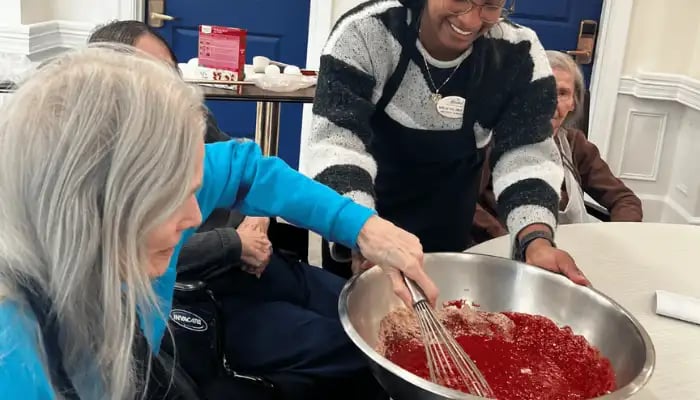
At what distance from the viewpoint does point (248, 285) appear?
1577mm

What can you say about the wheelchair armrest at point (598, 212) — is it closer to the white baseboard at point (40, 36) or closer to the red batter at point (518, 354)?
the red batter at point (518, 354)

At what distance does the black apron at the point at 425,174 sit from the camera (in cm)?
137

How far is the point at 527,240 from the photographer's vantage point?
1.26 m

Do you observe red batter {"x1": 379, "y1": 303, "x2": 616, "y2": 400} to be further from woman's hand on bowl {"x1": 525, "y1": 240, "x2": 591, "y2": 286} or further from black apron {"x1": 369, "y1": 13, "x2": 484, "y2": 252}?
black apron {"x1": 369, "y1": 13, "x2": 484, "y2": 252}

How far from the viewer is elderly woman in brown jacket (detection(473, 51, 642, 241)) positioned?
6.68 feet

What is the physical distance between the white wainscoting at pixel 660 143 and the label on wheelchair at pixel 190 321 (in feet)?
9.30

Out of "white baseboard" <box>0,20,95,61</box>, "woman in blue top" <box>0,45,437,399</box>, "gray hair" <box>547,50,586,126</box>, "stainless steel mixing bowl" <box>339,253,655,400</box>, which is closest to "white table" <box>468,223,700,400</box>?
"stainless steel mixing bowl" <box>339,253,655,400</box>

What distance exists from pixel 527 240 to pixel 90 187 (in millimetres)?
862

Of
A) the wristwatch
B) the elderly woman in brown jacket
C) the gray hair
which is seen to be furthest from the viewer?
the gray hair

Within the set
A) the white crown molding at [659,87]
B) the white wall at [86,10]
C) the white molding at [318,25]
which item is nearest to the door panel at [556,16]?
the white crown molding at [659,87]

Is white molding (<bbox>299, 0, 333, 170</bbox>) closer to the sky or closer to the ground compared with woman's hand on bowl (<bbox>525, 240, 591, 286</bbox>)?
closer to the sky

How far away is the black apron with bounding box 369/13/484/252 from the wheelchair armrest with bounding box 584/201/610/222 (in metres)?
0.86

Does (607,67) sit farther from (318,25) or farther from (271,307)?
(271,307)

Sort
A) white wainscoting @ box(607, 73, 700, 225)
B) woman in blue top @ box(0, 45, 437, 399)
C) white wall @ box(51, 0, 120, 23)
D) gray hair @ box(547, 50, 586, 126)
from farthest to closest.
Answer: white wainscoting @ box(607, 73, 700, 225) → white wall @ box(51, 0, 120, 23) → gray hair @ box(547, 50, 586, 126) → woman in blue top @ box(0, 45, 437, 399)
